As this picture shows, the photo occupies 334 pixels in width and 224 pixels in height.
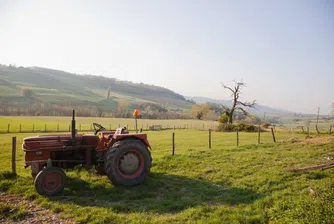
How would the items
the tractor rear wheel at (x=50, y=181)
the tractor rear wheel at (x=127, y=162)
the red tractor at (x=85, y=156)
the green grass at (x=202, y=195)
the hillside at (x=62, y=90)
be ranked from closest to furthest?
the green grass at (x=202, y=195) < the tractor rear wheel at (x=50, y=181) < the red tractor at (x=85, y=156) < the tractor rear wheel at (x=127, y=162) < the hillside at (x=62, y=90)

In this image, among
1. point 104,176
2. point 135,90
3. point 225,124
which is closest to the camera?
point 104,176

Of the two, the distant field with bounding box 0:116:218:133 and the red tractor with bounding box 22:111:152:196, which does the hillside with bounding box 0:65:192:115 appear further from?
the red tractor with bounding box 22:111:152:196

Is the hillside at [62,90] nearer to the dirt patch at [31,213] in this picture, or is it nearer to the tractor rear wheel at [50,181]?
the dirt patch at [31,213]

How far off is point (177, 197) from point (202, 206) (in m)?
1.13

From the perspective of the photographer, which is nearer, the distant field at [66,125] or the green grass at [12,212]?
the green grass at [12,212]

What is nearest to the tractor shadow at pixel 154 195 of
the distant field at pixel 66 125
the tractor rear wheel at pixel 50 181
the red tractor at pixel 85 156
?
the tractor rear wheel at pixel 50 181

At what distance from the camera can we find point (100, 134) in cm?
902

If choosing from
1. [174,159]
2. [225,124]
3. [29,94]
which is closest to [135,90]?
[29,94]

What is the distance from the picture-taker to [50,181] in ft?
23.6

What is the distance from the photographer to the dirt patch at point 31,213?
5.65 m

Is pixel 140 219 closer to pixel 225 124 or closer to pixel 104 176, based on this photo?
pixel 104 176

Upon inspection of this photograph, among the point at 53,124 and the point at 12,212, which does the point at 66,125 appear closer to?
the point at 53,124

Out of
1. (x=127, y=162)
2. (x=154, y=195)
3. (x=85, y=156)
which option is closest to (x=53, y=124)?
(x=85, y=156)

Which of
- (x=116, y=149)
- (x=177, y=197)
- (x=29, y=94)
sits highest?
(x=29, y=94)
